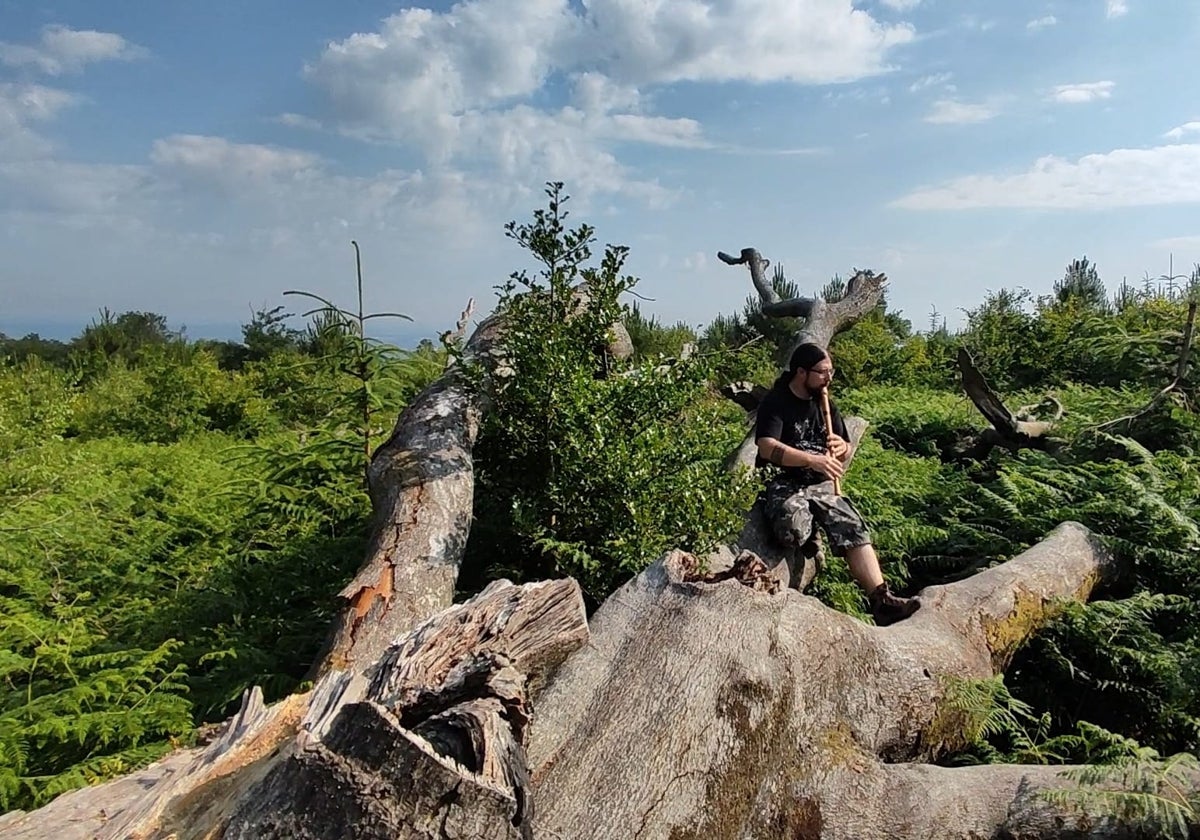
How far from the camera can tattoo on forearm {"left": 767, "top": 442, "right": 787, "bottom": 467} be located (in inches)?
202

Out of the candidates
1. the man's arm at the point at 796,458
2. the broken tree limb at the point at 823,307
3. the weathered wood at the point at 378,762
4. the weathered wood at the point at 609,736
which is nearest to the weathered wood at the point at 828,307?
the broken tree limb at the point at 823,307

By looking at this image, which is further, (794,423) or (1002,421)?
(1002,421)

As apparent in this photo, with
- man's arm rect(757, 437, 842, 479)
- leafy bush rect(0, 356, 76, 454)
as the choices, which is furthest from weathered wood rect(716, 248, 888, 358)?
leafy bush rect(0, 356, 76, 454)

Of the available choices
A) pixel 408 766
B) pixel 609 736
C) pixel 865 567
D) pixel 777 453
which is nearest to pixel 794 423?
pixel 777 453

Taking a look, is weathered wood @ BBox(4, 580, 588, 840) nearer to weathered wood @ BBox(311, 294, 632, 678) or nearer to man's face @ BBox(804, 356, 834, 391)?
weathered wood @ BBox(311, 294, 632, 678)

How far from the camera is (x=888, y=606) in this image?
4.62m

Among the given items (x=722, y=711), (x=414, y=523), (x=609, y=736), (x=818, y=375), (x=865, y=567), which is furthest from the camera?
(x=818, y=375)

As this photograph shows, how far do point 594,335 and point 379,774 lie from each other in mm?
3384

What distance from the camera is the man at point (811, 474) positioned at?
192 inches

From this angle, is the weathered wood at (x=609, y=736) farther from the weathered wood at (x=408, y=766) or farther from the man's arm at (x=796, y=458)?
the man's arm at (x=796, y=458)

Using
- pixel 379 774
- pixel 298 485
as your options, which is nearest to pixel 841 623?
pixel 379 774

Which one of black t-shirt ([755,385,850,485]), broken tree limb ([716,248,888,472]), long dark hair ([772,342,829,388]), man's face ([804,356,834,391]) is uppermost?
broken tree limb ([716,248,888,472])

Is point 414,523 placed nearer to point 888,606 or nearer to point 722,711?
point 722,711

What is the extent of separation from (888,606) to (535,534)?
2.03 metres
